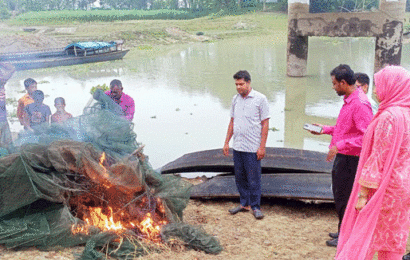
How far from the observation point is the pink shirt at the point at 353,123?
12.3 ft

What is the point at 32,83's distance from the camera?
21.2 feet

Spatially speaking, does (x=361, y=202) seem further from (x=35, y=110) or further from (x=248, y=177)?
(x=35, y=110)

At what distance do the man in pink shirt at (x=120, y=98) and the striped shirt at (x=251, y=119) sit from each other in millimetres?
1724

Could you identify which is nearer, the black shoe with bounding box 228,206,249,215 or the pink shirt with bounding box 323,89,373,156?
the pink shirt with bounding box 323,89,373,156

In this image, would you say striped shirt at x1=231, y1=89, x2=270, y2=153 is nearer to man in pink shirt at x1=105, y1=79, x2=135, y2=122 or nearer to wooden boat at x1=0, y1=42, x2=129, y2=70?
man in pink shirt at x1=105, y1=79, x2=135, y2=122

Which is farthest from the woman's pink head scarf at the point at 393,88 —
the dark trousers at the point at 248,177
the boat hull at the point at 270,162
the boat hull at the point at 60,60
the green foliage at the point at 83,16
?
the green foliage at the point at 83,16

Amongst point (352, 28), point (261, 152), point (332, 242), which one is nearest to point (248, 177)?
point (261, 152)

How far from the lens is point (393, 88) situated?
9.42ft

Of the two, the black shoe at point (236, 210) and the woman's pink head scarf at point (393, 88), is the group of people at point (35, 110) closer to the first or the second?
the black shoe at point (236, 210)

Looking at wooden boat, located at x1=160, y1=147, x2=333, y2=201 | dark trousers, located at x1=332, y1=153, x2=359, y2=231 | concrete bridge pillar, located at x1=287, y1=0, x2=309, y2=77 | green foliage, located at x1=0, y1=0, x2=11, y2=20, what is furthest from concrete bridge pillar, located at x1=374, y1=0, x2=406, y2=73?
green foliage, located at x1=0, y1=0, x2=11, y2=20

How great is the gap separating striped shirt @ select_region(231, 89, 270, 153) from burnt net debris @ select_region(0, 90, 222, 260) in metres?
0.82

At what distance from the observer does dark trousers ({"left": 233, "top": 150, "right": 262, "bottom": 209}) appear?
16.3 feet

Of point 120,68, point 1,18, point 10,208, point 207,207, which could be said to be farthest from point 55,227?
point 1,18

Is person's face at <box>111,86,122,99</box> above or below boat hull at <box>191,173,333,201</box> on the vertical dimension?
above
